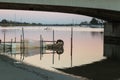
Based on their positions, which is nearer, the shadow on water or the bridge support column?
the shadow on water

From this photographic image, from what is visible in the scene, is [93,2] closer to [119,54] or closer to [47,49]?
[119,54]

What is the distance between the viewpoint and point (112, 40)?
46.2 m

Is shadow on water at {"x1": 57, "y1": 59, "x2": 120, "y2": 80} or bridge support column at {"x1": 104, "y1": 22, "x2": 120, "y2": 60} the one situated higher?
bridge support column at {"x1": 104, "y1": 22, "x2": 120, "y2": 60}

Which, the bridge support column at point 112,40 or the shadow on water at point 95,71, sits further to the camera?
the bridge support column at point 112,40

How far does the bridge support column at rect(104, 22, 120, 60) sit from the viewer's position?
4477 centimetres

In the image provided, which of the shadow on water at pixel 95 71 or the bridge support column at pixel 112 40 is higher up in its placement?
the bridge support column at pixel 112 40

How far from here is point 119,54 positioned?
43594 millimetres

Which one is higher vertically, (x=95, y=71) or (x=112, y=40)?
(x=112, y=40)

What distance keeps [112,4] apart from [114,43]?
601 inches

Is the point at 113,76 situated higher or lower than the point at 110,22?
lower

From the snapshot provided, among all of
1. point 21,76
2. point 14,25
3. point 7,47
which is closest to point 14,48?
point 7,47

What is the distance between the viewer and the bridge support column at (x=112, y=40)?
44772mm

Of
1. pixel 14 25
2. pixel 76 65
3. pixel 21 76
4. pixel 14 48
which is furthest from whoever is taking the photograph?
pixel 14 25

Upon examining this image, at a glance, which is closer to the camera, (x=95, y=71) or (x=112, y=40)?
(x=95, y=71)
